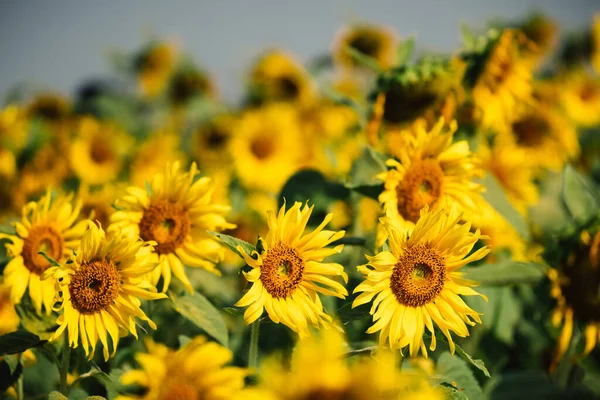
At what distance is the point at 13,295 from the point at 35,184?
112 cm

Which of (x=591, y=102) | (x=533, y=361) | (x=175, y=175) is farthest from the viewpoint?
(x=591, y=102)

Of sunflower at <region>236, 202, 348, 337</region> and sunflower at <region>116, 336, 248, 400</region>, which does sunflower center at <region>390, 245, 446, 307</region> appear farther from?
sunflower at <region>116, 336, 248, 400</region>

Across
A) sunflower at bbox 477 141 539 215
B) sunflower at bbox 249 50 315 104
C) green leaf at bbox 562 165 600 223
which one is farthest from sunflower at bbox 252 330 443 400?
sunflower at bbox 249 50 315 104

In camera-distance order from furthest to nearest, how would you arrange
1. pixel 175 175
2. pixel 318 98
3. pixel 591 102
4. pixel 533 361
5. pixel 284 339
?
pixel 318 98, pixel 591 102, pixel 533 361, pixel 284 339, pixel 175 175

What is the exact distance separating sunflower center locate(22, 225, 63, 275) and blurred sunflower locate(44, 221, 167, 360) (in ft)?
0.54

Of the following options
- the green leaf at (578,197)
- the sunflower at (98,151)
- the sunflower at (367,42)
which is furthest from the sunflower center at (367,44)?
the green leaf at (578,197)

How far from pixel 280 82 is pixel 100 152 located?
106cm

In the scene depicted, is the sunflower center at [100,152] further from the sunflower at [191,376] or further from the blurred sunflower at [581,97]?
the blurred sunflower at [581,97]

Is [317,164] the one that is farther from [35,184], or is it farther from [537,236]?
[35,184]

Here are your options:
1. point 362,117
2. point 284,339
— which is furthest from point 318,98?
point 284,339

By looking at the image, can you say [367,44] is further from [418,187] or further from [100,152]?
[418,187]

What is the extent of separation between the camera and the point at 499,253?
69.3 inches

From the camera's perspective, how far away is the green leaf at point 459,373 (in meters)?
1.14

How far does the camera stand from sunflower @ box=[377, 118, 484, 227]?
1.19 metres
